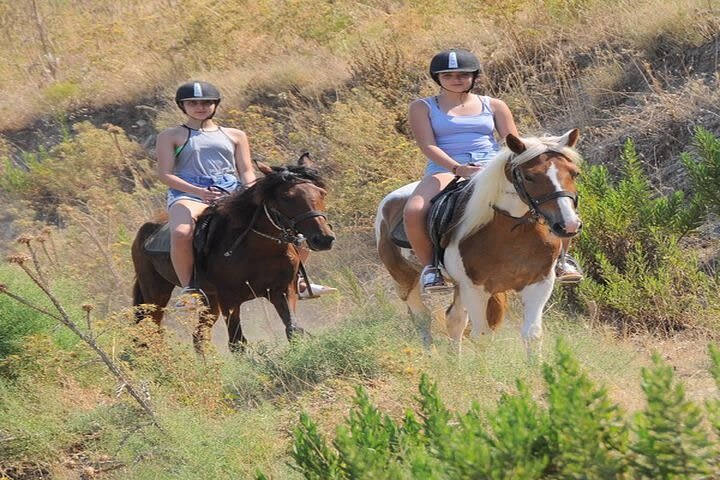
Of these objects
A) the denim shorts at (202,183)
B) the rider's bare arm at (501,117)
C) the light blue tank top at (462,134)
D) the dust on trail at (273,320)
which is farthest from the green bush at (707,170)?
the dust on trail at (273,320)

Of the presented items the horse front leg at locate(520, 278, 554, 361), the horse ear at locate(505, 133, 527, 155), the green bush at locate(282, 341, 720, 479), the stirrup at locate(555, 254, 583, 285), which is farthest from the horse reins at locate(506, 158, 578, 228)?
the green bush at locate(282, 341, 720, 479)

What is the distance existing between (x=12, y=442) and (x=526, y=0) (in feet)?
34.7

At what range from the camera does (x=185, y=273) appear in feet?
31.6

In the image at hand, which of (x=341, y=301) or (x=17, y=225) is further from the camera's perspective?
(x=17, y=225)

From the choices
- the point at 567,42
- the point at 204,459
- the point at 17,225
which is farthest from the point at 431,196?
the point at 17,225

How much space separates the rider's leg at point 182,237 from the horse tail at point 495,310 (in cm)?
268

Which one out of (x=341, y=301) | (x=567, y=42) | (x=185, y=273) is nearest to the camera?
(x=185, y=273)

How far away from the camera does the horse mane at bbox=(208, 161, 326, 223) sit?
9.43m

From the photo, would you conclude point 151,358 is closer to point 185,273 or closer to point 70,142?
point 185,273

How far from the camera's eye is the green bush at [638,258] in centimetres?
934

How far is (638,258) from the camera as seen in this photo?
9586mm

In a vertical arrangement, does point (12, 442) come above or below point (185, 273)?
above

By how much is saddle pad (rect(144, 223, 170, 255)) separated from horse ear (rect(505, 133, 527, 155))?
143 inches

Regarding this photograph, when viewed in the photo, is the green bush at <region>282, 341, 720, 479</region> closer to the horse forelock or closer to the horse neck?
the horse forelock
